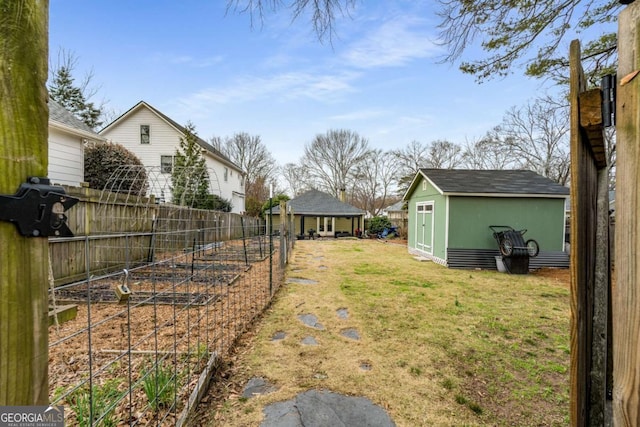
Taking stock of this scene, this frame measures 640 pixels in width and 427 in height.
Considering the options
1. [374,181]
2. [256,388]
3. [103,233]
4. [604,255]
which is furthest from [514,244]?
[374,181]

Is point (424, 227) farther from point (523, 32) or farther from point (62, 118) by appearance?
point (62, 118)

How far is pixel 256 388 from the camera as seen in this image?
2.56 metres

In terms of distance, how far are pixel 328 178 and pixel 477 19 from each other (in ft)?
91.4

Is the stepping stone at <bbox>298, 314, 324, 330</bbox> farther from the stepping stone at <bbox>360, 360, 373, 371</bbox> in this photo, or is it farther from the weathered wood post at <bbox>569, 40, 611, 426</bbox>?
the weathered wood post at <bbox>569, 40, 611, 426</bbox>

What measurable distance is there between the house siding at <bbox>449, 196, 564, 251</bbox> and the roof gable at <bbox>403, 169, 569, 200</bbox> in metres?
0.27

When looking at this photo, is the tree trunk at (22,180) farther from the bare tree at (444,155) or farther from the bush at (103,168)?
the bare tree at (444,155)

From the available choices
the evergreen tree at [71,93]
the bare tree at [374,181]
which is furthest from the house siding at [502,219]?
the evergreen tree at [71,93]

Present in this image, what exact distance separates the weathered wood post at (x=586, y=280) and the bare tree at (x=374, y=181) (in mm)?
30684

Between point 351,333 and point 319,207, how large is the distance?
19297 millimetres

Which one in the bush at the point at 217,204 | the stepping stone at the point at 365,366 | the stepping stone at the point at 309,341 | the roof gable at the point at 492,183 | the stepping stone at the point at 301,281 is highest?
the roof gable at the point at 492,183

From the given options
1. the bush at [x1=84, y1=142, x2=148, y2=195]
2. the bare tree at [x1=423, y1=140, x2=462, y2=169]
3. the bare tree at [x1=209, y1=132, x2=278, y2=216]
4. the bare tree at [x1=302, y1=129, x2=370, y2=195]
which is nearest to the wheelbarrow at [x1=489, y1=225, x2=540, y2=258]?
the bush at [x1=84, y1=142, x2=148, y2=195]

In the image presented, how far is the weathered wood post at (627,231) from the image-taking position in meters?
0.70

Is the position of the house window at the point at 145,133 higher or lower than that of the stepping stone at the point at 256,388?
higher

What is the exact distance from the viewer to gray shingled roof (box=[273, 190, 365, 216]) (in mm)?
22458
